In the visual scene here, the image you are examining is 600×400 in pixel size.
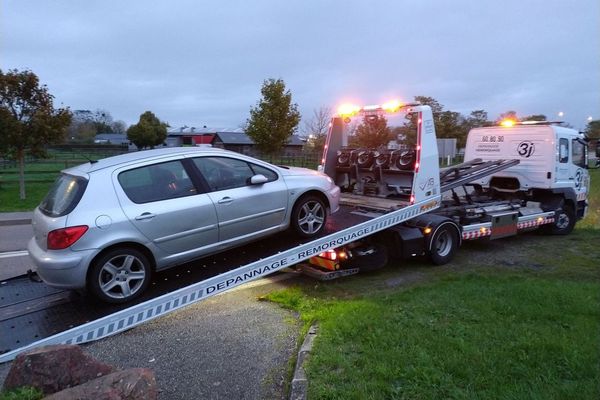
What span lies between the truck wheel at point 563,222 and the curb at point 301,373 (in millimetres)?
7763

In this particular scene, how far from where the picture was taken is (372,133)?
8383mm

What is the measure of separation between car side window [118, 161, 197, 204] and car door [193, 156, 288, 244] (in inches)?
9.4

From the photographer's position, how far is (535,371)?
A: 3666mm

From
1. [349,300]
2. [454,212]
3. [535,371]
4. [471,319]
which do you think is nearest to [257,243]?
[349,300]

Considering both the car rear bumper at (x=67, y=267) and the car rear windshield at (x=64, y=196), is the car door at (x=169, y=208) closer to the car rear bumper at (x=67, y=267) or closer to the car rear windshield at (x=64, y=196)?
the car rear windshield at (x=64, y=196)

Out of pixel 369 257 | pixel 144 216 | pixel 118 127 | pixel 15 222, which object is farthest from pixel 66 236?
pixel 118 127

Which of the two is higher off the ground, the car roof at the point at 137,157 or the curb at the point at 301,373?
the car roof at the point at 137,157

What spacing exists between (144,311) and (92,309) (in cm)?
54

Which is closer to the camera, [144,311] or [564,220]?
[144,311]

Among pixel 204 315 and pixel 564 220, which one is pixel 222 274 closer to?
pixel 204 315

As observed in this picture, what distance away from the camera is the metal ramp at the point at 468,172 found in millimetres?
8414

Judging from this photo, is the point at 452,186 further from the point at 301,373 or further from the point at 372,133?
the point at 301,373

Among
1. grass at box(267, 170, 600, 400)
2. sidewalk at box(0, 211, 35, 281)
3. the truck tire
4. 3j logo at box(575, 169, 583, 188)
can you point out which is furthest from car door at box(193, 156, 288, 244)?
3j logo at box(575, 169, 583, 188)

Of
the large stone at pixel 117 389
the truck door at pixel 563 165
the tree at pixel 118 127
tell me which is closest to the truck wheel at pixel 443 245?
the truck door at pixel 563 165
